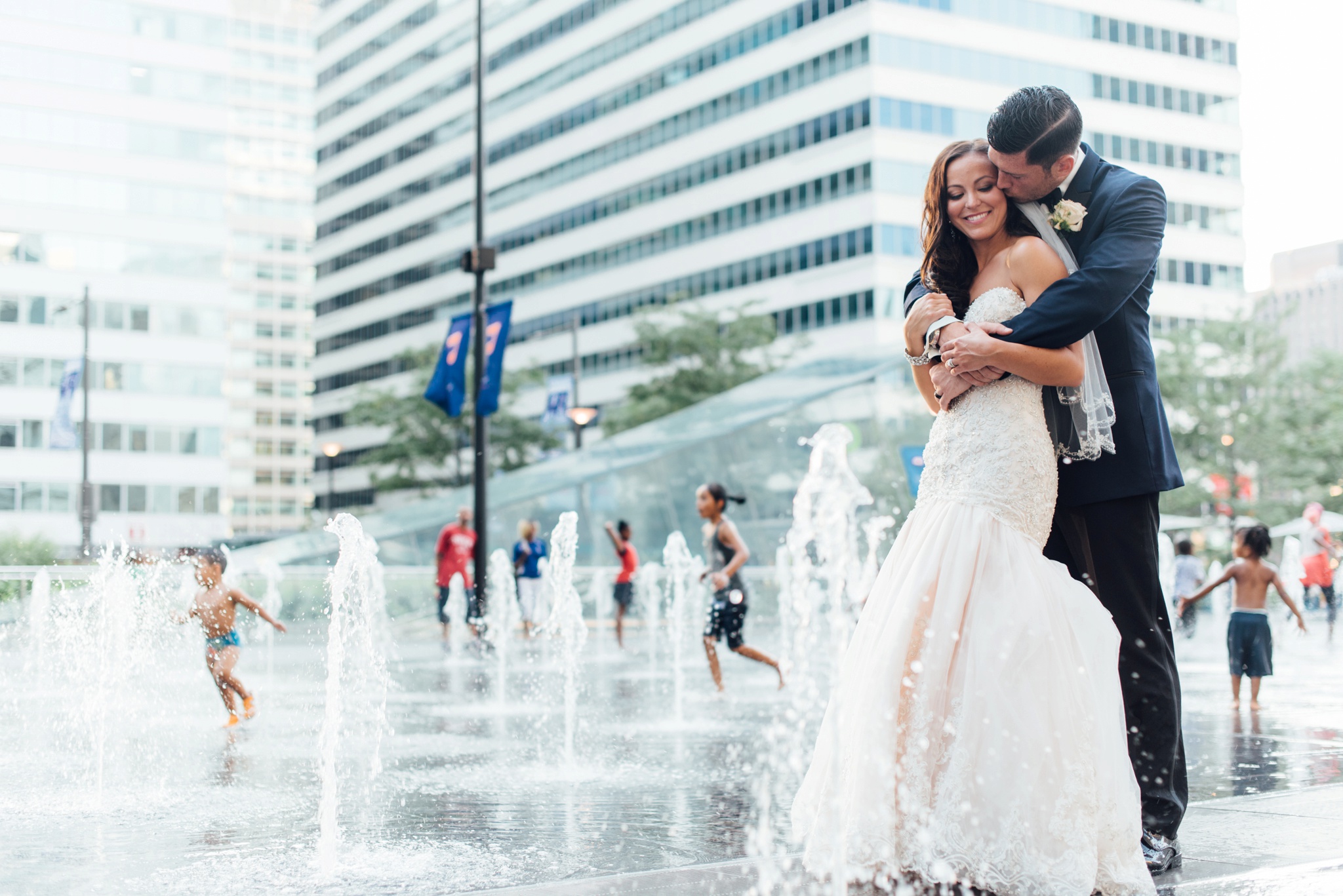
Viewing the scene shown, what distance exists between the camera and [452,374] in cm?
1805

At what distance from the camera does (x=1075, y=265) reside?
3.86 m

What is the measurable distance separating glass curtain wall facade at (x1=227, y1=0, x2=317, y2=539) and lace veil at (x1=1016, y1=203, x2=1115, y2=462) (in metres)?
107

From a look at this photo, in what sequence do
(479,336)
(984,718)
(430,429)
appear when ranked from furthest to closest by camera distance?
(430,429) → (479,336) → (984,718)

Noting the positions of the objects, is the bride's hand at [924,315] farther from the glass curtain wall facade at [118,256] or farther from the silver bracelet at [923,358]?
the glass curtain wall facade at [118,256]

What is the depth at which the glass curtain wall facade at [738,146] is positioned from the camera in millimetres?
53375

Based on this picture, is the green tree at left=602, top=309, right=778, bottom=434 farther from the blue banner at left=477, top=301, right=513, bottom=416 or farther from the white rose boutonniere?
the white rose boutonniere

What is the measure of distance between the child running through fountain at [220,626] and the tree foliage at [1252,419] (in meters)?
37.7

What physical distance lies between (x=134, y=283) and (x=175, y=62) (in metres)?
10.1

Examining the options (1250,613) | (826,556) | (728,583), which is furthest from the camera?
(728,583)

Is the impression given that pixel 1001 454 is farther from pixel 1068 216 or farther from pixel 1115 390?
pixel 1068 216

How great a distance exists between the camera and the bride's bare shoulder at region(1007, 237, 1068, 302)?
3.75 metres

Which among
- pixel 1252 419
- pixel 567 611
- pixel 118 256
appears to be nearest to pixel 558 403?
pixel 1252 419

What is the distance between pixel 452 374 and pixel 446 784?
12.4 meters

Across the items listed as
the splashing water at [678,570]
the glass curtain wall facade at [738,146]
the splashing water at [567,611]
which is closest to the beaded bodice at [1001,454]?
the splashing water at [567,611]
